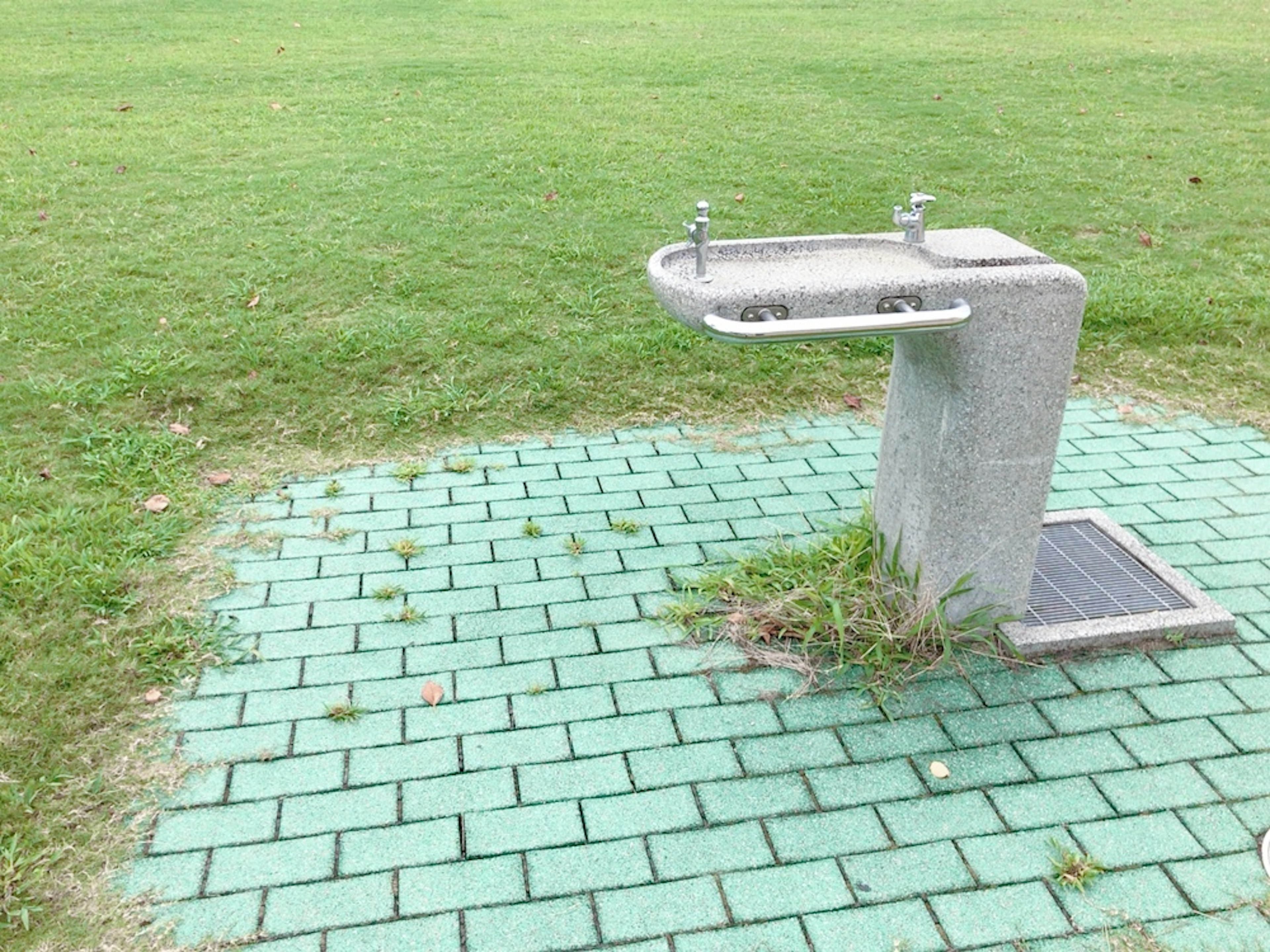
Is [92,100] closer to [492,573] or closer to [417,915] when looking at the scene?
[492,573]

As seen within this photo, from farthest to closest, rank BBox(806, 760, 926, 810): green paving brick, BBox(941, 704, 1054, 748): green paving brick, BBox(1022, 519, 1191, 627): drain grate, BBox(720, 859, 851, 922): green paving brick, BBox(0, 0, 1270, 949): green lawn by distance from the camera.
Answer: BBox(0, 0, 1270, 949): green lawn < BBox(1022, 519, 1191, 627): drain grate < BBox(941, 704, 1054, 748): green paving brick < BBox(806, 760, 926, 810): green paving brick < BBox(720, 859, 851, 922): green paving brick

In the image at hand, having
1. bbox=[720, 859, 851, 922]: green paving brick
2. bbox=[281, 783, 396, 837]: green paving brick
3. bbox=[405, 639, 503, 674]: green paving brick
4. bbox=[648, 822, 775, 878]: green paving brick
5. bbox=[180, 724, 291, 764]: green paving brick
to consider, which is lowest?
bbox=[180, 724, 291, 764]: green paving brick

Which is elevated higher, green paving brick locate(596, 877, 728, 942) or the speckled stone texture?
the speckled stone texture

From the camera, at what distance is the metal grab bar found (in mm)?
2932

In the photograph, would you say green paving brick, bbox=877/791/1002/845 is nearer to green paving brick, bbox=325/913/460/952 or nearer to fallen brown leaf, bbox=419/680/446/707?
green paving brick, bbox=325/913/460/952

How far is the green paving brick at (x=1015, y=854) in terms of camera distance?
9.30 ft

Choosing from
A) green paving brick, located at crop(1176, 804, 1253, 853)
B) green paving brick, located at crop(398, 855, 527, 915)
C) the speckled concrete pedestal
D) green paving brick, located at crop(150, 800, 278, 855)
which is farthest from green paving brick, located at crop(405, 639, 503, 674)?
green paving brick, located at crop(1176, 804, 1253, 853)

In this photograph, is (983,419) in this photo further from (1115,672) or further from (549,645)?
(549,645)

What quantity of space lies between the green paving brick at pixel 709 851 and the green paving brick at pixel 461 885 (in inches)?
14.2

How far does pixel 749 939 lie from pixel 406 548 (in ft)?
6.90

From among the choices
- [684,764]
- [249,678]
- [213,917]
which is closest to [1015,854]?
[684,764]

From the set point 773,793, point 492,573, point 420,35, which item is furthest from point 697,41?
point 773,793

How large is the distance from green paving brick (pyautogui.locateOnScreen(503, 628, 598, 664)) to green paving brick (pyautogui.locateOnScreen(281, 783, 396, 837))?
0.67 meters

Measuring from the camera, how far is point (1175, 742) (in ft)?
10.8
